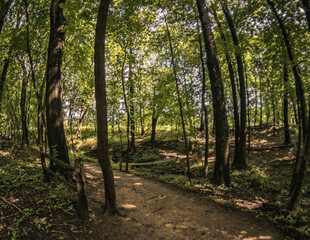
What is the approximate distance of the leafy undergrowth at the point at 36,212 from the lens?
3561 millimetres

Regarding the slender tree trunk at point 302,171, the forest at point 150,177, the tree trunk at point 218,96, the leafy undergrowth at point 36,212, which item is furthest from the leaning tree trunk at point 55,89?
the slender tree trunk at point 302,171

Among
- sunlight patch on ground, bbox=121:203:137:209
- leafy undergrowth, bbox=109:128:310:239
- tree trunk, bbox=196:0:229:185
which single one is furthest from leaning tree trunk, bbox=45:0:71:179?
tree trunk, bbox=196:0:229:185

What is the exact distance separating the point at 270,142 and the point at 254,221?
566 inches

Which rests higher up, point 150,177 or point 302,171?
point 302,171

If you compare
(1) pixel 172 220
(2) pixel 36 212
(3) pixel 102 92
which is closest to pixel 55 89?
(3) pixel 102 92

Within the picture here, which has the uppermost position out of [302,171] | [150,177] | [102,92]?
[102,92]

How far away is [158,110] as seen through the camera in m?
16.2

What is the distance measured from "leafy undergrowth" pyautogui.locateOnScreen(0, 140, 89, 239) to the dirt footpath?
60 centimetres

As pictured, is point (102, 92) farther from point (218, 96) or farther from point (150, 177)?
point (150, 177)

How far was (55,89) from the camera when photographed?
255 inches

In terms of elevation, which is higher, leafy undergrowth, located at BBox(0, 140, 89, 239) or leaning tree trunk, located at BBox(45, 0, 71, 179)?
leaning tree trunk, located at BBox(45, 0, 71, 179)

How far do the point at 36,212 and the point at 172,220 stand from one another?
11.7ft

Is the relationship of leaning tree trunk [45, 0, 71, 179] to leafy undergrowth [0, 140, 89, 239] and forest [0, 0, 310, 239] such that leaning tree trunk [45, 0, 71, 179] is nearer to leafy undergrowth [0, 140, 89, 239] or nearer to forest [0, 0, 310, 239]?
forest [0, 0, 310, 239]

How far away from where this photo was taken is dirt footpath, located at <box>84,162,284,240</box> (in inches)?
174
